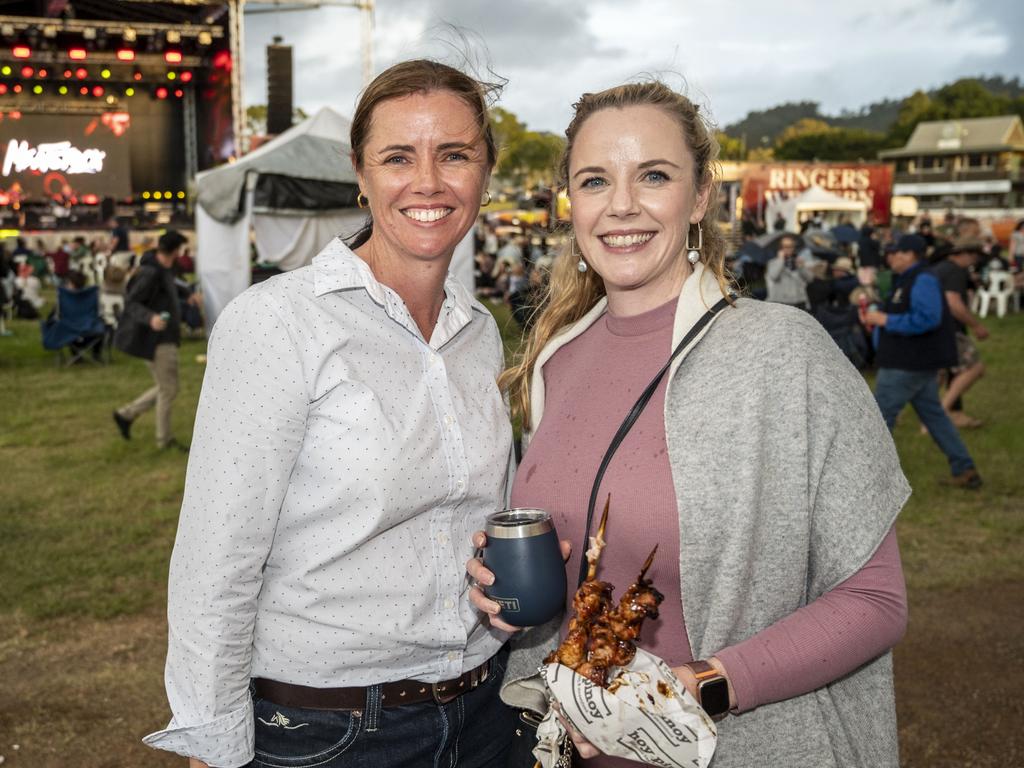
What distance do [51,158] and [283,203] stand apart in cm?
1171

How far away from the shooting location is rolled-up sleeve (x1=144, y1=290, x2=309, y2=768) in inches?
71.4

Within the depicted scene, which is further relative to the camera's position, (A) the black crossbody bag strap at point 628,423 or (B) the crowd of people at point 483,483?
(A) the black crossbody bag strap at point 628,423

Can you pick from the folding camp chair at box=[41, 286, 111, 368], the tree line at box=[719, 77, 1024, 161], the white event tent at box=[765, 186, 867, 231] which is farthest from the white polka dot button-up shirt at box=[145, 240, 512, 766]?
the tree line at box=[719, 77, 1024, 161]

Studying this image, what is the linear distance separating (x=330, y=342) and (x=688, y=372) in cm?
72

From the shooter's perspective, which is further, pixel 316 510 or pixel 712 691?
pixel 316 510

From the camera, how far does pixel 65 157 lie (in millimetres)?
23016

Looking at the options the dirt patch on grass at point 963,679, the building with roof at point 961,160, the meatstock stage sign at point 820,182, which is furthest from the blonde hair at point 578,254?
the building with roof at point 961,160

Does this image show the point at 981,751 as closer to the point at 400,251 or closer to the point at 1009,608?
the point at 1009,608

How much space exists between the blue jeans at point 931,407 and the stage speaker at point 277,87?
640 inches

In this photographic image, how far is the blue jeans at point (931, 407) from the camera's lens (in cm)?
733

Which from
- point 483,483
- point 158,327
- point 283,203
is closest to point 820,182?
point 283,203

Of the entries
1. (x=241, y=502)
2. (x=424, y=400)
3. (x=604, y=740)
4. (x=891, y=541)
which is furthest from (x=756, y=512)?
(x=241, y=502)

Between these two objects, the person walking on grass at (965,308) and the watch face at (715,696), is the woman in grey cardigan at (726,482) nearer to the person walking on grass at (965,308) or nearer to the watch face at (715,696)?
the watch face at (715,696)

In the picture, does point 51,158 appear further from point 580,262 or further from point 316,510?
point 316,510
